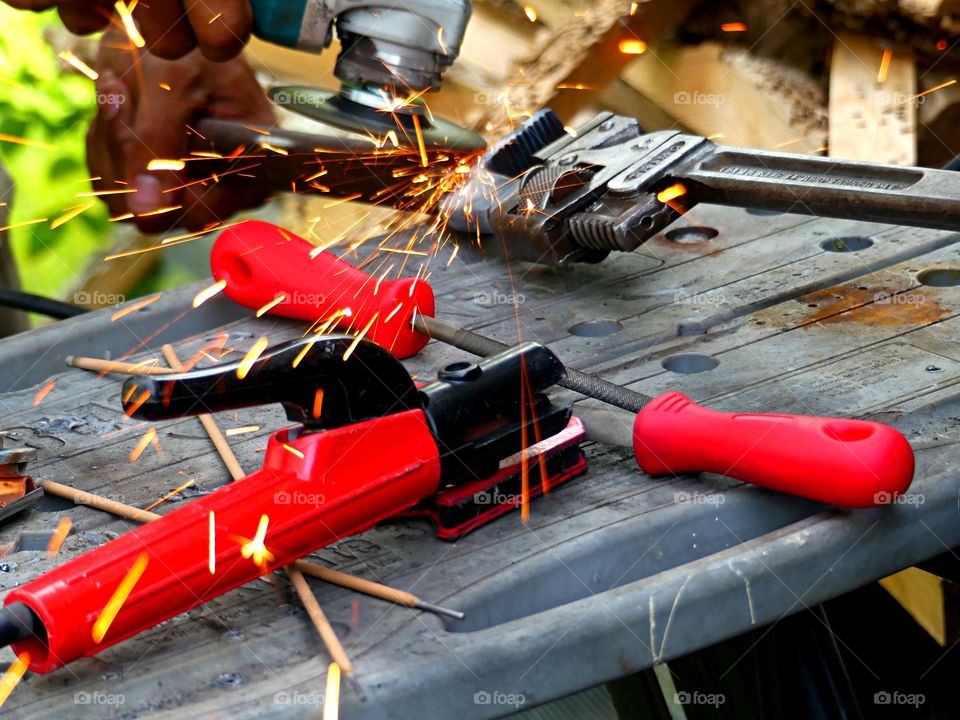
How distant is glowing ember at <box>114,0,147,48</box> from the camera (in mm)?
1947

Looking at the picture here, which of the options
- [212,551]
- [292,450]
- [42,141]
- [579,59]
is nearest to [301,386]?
[292,450]

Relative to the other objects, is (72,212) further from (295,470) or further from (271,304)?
(295,470)

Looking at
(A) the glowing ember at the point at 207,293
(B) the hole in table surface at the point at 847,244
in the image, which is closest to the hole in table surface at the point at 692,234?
(B) the hole in table surface at the point at 847,244

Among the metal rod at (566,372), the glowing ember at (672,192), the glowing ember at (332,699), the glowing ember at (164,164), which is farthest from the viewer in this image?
the glowing ember at (164,164)

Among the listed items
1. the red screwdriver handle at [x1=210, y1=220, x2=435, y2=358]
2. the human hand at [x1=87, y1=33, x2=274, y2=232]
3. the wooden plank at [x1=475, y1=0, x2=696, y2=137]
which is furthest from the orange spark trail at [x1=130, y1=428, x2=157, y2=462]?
the wooden plank at [x1=475, y1=0, x2=696, y2=137]

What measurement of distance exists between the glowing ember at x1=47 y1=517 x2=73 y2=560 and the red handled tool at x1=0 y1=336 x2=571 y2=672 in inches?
7.3

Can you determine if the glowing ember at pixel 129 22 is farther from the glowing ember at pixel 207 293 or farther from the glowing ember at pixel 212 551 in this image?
the glowing ember at pixel 212 551

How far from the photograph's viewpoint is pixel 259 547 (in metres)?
1.14

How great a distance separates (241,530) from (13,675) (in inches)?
8.8

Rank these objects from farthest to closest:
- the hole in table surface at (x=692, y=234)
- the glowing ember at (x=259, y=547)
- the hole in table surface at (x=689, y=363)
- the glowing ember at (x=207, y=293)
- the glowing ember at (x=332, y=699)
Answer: the hole in table surface at (x=692, y=234) < the glowing ember at (x=207, y=293) < the hole in table surface at (x=689, y=363) < the glowing ember at (x=259, y=547) < the glowing ember at (x=332, y=699)

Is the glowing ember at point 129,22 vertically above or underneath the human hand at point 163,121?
above

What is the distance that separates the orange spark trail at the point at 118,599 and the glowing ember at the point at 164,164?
55.8 inches

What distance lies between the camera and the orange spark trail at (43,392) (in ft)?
5.52

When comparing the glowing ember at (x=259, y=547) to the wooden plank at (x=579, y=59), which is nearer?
the glowing ember at (x=259, y=547)
